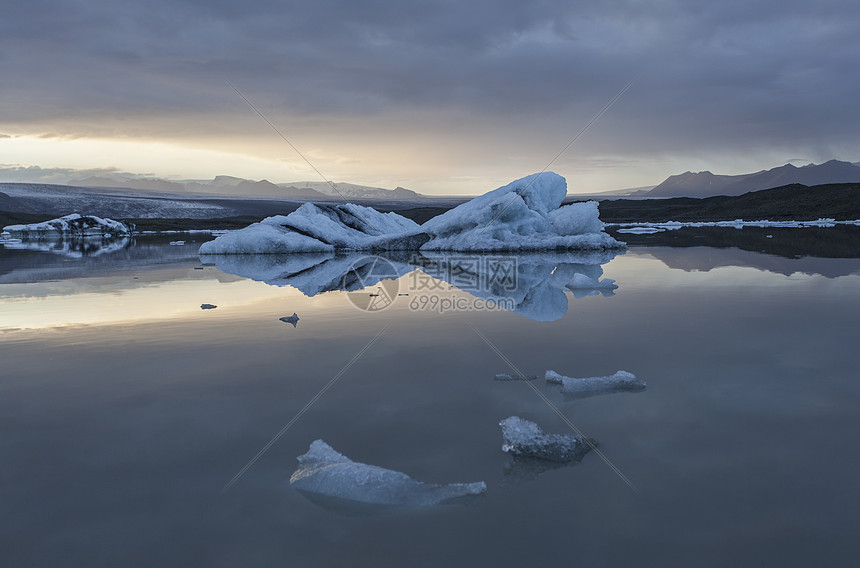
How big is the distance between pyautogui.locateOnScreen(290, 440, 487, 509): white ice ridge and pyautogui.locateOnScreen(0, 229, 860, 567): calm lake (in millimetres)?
59

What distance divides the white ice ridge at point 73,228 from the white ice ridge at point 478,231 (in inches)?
885

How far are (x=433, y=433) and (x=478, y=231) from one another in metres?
15.8

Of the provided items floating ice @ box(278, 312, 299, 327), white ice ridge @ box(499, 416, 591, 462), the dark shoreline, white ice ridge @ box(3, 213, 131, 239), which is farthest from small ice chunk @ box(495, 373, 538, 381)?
the dark shoreline

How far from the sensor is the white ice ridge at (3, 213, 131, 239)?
34812 millimetres

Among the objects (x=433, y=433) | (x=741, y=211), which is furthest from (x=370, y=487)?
(x=741, y=211)

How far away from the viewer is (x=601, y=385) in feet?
11.4

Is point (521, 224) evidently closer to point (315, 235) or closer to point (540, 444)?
point (315, 235)

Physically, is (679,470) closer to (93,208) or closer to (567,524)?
(567,524)

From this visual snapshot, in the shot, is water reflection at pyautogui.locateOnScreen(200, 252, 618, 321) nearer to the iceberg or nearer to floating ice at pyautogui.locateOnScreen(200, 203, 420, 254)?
the iceberg

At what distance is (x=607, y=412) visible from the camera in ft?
10.1

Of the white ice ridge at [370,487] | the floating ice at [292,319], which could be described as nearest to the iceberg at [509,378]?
the white ice ridge at [370,487]

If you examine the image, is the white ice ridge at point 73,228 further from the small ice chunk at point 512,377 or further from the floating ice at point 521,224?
the small ice chunk at point 512,377

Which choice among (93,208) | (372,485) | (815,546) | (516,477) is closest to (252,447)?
(372,485)

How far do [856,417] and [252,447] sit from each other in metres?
3.24
